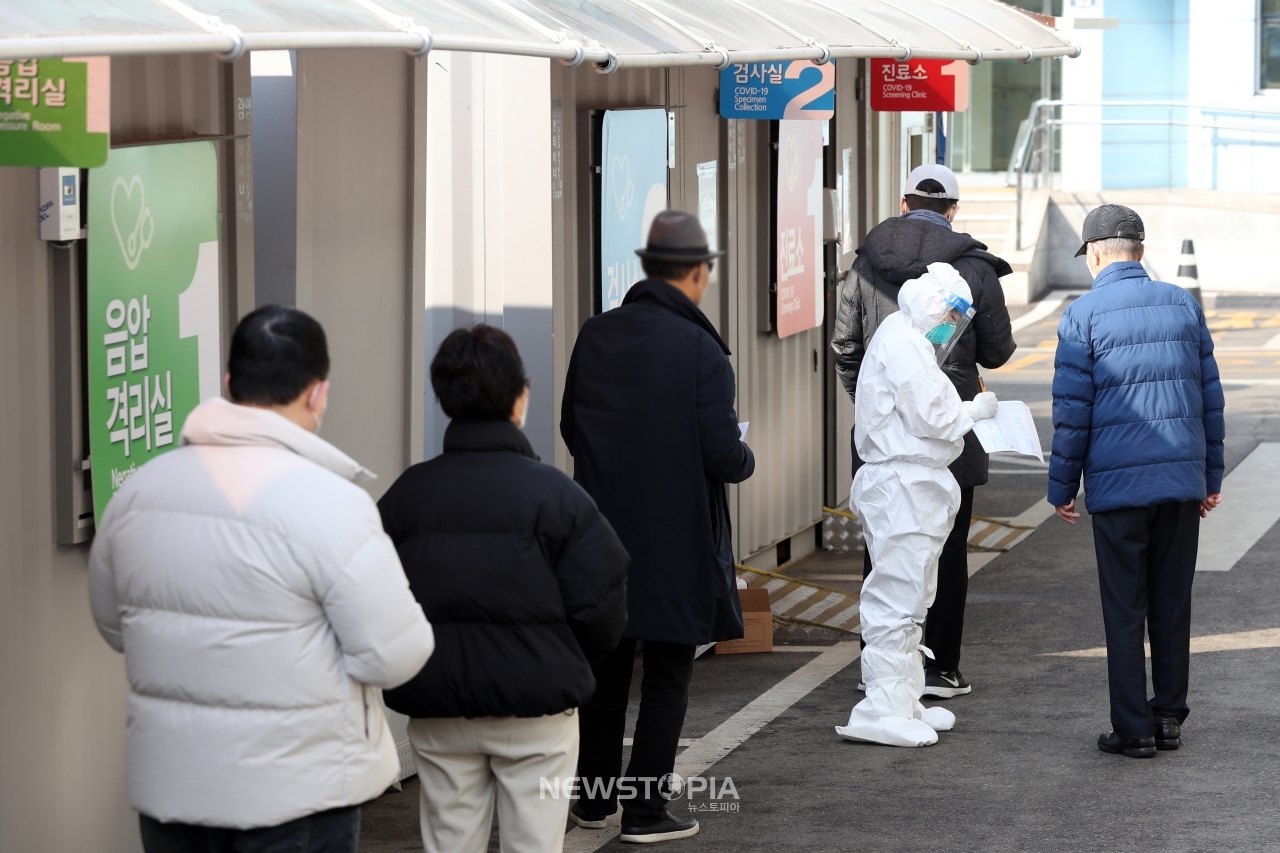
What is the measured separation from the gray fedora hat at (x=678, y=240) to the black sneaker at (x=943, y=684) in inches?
103

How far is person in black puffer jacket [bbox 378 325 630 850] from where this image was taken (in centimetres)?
419

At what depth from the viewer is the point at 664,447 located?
5504 mm

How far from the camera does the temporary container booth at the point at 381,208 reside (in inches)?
180

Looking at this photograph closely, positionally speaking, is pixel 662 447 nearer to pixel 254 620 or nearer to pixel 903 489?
pixel 903 489

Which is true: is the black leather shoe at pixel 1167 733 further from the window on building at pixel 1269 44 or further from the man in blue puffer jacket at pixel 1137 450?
the window on building at pixel 1269 44

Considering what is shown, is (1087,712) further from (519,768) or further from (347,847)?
(347,847)

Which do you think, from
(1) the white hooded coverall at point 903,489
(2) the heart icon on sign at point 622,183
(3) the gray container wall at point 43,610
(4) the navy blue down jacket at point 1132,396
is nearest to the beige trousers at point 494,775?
(3) the gray container wall at point 43,610

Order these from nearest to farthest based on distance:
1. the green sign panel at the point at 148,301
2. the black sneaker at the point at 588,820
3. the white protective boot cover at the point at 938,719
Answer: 1. the green sign panel at the point at 148,301
2. the black sneaker at the point at 588,820
3. the white protective boot cover at the point at 938,719

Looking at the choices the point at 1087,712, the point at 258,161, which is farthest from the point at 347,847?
the point at 1087,712

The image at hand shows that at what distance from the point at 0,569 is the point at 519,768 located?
52.8 inches

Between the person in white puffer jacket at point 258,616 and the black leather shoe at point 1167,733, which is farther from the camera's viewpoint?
the black leather shoe at point 1167,733

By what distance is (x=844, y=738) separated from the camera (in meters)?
6.91

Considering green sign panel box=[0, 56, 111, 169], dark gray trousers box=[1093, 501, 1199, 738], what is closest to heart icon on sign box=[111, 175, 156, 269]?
green sign panel box=[0, 56, 111, 169]

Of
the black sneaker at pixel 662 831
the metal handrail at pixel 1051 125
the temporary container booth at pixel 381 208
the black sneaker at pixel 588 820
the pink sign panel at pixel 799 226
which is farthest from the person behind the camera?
the metal handrail at pixel 1051 125
